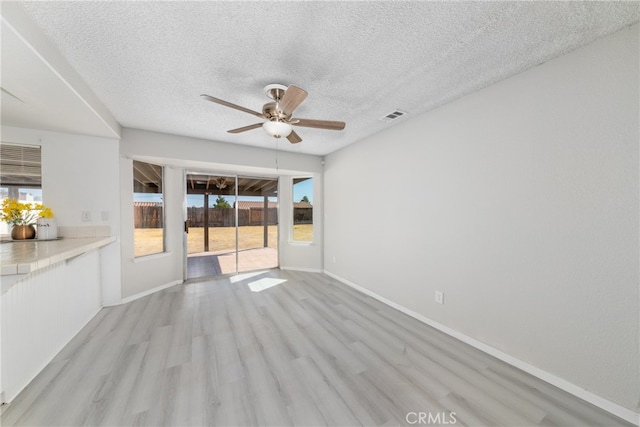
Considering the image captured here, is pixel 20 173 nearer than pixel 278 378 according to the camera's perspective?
No

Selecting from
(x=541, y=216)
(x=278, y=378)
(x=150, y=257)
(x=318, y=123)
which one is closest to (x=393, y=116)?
(x=318, y=123)

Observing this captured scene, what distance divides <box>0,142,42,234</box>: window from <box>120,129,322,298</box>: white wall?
755 mm

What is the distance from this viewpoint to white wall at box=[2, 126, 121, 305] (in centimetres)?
262

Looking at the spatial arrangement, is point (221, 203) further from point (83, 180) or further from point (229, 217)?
point (83, 180)

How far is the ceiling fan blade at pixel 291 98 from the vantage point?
158cm

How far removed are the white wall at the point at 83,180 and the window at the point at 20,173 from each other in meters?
0.07

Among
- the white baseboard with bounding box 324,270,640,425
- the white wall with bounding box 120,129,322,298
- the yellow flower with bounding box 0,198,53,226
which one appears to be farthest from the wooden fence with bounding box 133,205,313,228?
the white baseboard with bounding box 324,270,640,425

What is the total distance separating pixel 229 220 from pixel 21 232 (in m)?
2.59

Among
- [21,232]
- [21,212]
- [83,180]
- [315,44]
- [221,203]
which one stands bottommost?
[21,232]

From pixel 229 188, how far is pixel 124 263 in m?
2.11

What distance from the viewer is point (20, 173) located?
2529mm

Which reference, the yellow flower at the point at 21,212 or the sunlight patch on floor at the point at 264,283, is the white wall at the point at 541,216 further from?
the yellow flower at the point at 21,212

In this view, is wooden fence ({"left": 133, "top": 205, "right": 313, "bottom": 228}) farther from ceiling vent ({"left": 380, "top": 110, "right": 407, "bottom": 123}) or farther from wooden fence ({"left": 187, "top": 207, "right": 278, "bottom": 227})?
ceiling vent ({"left": 380, "top": 110, "right": 407, "bottom": 123})

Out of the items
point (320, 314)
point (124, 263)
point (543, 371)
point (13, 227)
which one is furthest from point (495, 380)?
point (13, 227)
